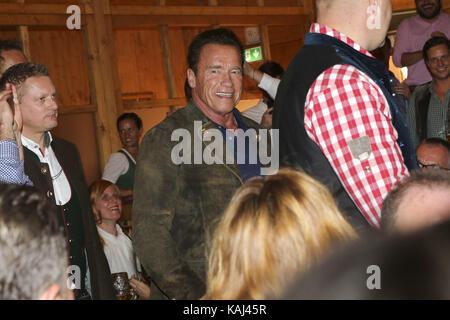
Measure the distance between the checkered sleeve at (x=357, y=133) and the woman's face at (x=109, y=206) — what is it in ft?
10.2

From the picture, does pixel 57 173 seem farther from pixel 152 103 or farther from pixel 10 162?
pixel 152 103

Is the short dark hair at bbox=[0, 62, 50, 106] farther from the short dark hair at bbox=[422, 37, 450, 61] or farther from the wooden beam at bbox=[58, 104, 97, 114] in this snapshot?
the wooden beam at bbox=[58, 104, 97, 114]

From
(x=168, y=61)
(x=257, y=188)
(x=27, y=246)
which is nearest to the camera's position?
(x=27, y=246)

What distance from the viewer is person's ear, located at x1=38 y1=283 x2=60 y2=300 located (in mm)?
993

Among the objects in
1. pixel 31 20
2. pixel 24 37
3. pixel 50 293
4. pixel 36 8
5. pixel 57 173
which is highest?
pixel 36 8

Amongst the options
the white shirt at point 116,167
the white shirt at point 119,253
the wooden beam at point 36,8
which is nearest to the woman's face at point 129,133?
the white shirt at point 116,167

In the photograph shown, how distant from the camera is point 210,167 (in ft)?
7.00

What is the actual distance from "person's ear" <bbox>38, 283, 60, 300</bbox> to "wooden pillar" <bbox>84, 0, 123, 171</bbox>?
5190 mm

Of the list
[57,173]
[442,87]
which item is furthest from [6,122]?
[442,87]

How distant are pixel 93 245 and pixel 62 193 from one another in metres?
0.29

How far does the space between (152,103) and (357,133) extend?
17.1 ft

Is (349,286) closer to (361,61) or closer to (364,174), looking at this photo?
(364,174)

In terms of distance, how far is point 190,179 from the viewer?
6.89 feet

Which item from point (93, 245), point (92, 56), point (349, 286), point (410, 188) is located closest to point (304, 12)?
point (92, 56)
